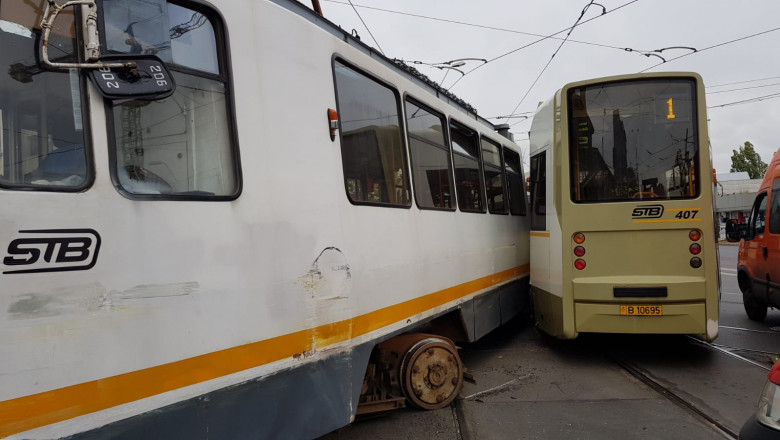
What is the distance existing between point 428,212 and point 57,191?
3162mm

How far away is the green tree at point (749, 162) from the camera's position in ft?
174

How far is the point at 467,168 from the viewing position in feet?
20.1

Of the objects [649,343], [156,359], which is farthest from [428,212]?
[649,343]

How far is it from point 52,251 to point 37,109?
0.59 m

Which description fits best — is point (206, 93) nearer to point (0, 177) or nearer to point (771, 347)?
point (0, 177)

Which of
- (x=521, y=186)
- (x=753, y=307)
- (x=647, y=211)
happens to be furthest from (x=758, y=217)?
(x=647, y=211)

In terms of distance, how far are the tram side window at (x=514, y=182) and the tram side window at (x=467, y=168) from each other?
153 cm

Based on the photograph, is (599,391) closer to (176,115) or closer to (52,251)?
(176,115)

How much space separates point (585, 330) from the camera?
5.95 meters

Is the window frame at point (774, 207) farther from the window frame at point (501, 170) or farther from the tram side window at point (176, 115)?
the tram side window at point (176, 115)

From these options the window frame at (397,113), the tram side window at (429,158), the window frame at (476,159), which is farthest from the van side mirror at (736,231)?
the window frame at (397,113)

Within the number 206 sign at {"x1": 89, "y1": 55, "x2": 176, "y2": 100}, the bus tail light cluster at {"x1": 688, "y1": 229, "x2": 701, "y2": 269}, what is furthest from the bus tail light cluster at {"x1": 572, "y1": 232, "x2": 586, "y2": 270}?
the number 206 sign at {"x1": 89, "y1": 55, "x2": 176, "y2": 100}

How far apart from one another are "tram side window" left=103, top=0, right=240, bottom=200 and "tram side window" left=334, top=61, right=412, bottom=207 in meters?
0.99

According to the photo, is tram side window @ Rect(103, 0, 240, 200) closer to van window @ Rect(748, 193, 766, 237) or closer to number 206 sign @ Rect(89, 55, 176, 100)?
number 206 sign @ Rect(89, 55, 176, 100)
